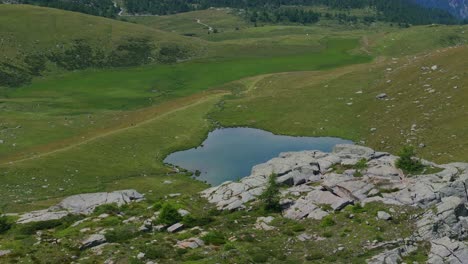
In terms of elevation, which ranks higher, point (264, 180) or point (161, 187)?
point (264, 180)

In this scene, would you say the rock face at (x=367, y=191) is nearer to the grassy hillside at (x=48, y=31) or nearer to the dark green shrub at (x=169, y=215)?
the dark green shrub at (x=169, y=215)

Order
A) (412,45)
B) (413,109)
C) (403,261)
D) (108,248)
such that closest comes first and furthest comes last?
(403,261), (108,248), (413,109), (412,45)

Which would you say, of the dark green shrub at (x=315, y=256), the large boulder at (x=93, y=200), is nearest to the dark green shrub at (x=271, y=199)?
the dark green shrub at (x=315, y=256)

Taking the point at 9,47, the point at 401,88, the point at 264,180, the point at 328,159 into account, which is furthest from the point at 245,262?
the point at 9,47

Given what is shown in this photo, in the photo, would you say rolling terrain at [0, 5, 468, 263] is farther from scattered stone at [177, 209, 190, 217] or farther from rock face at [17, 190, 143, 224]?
rock face at [17, 190, 143, 224]

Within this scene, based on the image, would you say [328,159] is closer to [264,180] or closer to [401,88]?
[264,180]

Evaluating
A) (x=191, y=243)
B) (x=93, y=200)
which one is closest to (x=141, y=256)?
(x=191, y=243)

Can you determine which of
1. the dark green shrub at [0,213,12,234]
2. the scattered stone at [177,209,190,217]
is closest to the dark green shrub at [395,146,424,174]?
the scattered stone at [177,209,190,217]

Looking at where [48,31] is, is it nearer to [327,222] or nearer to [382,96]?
[382,96]
